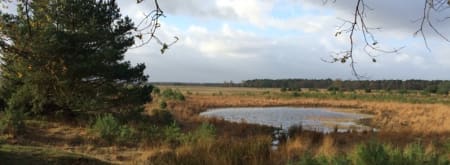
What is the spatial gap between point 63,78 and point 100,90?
7.38 ft

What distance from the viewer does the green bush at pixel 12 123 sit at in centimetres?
1387

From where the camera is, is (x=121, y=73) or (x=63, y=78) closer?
(x=63, y=78)

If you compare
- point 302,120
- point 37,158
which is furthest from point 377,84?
point 37,158

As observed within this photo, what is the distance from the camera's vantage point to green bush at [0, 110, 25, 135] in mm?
13871

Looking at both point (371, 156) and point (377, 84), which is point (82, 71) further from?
point (377, 84)

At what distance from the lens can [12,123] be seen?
1420 centimetres

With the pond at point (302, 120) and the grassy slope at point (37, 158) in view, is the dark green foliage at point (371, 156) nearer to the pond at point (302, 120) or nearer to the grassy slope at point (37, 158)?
the grassy slope at point (37, 158)

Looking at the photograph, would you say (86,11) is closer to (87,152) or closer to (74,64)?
(74,64)

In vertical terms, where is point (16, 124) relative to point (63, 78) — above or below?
below

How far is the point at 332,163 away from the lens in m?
6.91

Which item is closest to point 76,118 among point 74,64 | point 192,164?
point 74,64

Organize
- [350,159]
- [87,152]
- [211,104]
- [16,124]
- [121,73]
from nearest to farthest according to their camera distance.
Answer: [350,159], [87,152], [16,124], [121,73], [211,104]

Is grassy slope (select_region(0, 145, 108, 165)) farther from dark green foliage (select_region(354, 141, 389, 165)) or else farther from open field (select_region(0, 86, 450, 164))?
dark green foliage (select_region(354, 141, 389, 165))

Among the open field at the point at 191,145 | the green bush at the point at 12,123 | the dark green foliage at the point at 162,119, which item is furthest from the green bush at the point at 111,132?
the dark green foliage at the point at 162,119
